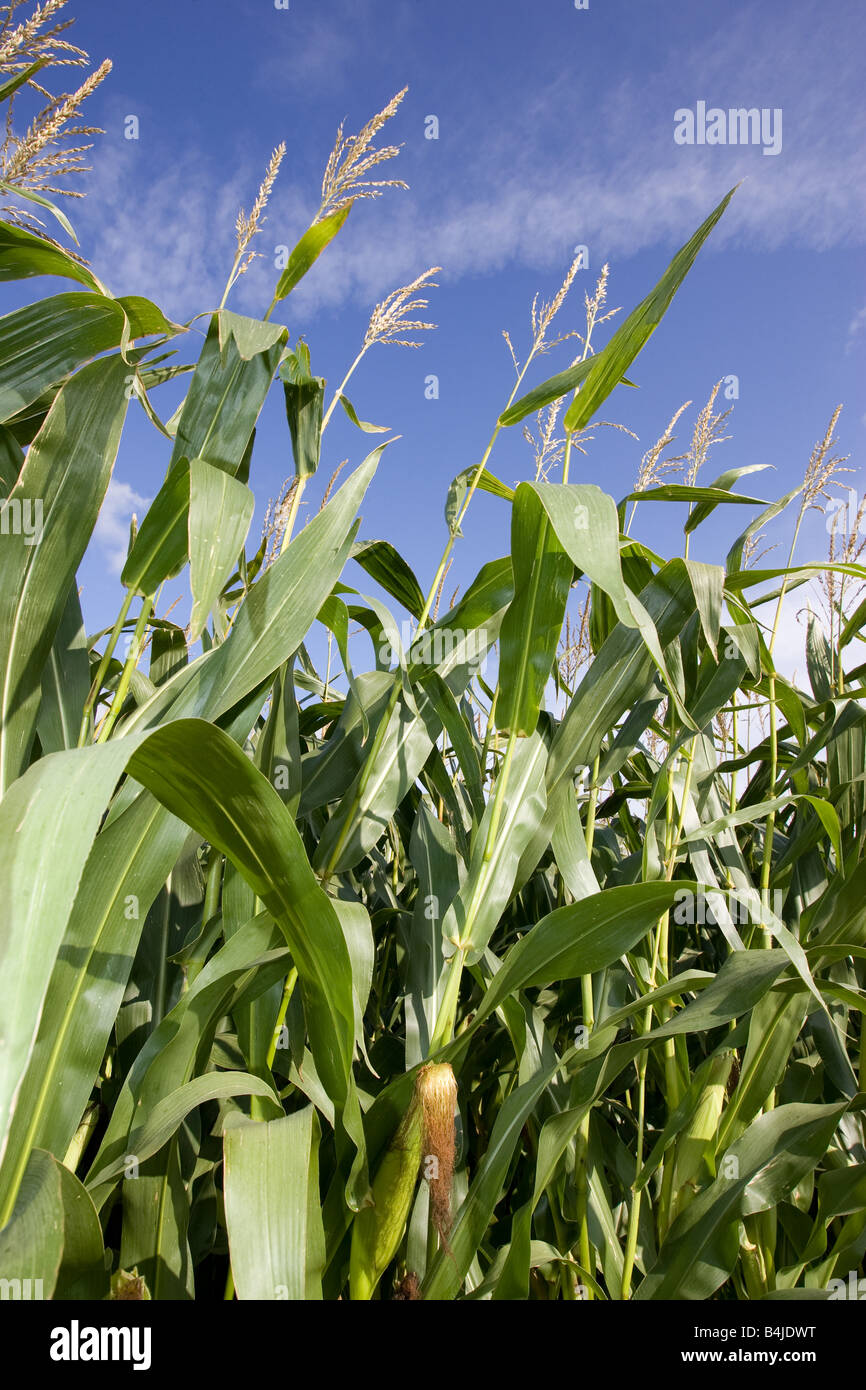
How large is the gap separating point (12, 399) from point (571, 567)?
Answer: 2.25 ft

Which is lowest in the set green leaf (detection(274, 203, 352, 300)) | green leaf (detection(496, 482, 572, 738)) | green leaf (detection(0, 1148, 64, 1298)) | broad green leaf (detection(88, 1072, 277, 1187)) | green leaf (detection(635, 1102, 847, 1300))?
green leaf (detection(635, 1102, 847, 1300))

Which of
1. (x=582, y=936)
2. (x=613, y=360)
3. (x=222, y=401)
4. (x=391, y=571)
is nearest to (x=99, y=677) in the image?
(x=222, y=401)

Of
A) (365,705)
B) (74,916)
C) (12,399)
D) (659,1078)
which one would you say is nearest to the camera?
(74,916)

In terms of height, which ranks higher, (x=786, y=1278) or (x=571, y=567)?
(x=571, y=567)

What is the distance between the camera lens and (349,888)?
1135mm

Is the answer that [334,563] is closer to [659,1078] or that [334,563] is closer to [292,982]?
[292,982]

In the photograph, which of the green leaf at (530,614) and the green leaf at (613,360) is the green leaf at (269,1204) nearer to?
the green leaf at (530,614)

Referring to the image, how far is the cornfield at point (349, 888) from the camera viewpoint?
0.68 meters

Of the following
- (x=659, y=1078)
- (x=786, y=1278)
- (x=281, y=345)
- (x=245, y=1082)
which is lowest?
(x=786, y=1278)

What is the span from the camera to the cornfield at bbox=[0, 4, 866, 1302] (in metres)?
0.68

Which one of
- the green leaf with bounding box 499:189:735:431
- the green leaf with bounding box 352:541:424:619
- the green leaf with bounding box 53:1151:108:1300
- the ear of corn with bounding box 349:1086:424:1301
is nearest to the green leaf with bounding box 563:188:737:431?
the green leaf with bounding box 499:189:735:431

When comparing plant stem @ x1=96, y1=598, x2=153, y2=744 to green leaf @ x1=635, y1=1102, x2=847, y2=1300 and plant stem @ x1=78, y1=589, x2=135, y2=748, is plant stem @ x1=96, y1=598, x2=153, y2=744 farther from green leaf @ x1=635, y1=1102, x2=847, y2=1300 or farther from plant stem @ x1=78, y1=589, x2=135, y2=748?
green leaf @ x1=635, y1=1102, x2=847, y2=1300
